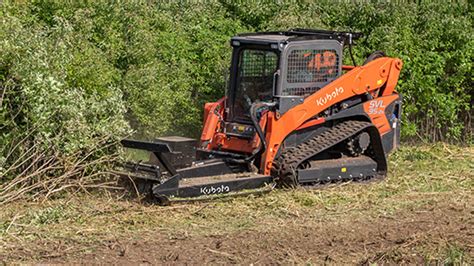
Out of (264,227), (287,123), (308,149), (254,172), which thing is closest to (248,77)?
(287,123)

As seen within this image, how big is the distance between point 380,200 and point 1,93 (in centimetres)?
511

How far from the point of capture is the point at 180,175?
447 inches

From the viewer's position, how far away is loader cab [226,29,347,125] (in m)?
12.4

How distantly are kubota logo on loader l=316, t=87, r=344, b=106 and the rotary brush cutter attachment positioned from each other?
141 centimetres

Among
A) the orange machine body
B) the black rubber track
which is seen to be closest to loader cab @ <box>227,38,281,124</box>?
the orange machine body

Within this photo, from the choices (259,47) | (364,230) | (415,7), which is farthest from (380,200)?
(415,7)

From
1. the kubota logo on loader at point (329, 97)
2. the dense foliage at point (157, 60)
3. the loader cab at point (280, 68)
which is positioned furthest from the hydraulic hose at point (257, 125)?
the dense foliage at point (157, 60)

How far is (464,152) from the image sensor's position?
1547 cm

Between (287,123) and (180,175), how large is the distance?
5.93 ft

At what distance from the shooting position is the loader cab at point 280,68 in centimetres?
1239

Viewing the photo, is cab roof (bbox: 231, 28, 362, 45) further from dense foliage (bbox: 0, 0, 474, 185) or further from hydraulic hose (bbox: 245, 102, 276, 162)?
dense foliage (bbox: 0, 0, 474, 185)

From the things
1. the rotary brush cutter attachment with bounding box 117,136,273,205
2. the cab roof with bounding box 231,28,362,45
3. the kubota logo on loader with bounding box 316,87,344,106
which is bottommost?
the rotary brush cutter attachment with bounding box 117,136,273,205

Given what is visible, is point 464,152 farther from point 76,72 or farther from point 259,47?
point 76,72

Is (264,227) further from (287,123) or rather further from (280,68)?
(280,68)
